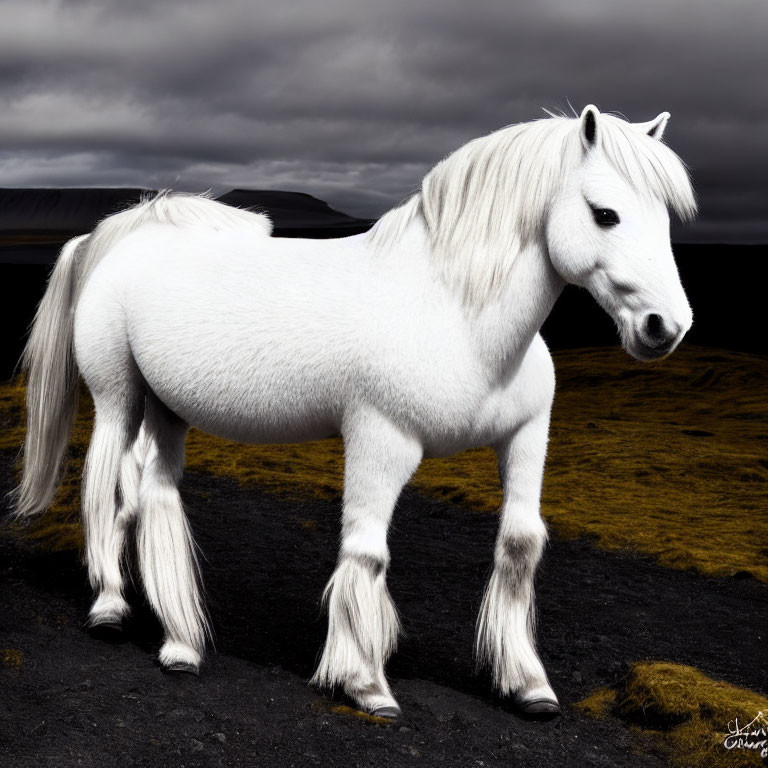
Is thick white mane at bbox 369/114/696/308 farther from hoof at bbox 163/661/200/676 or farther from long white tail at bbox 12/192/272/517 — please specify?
hoof at bbox 163/661/200/676

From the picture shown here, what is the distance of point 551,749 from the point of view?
300cm

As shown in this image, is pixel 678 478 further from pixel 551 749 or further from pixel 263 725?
pixel 263 725

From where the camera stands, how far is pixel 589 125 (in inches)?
104

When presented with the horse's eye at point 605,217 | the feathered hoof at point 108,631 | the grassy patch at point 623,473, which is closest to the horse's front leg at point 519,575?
the horse's eye at point 605,217

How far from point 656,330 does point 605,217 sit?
0.38 m

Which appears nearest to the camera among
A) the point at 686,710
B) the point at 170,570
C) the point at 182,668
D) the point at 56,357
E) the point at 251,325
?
the point at 251,325

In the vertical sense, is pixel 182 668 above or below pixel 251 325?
below

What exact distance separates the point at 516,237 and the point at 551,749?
70.6 inches

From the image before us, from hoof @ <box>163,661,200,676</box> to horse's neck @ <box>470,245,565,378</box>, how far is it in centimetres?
170

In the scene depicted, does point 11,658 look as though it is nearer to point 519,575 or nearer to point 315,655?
point 315,655

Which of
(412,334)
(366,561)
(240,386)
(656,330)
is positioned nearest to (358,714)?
(366,561)

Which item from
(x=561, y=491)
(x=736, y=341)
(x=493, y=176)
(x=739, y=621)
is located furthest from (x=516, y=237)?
(x=736, y=341)

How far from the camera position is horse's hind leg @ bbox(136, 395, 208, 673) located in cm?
343

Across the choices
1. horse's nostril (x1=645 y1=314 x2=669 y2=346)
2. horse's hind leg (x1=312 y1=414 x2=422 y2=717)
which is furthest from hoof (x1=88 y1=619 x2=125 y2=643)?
horse's nostril (x1=645 y1=314 x2=669 y2=346)
